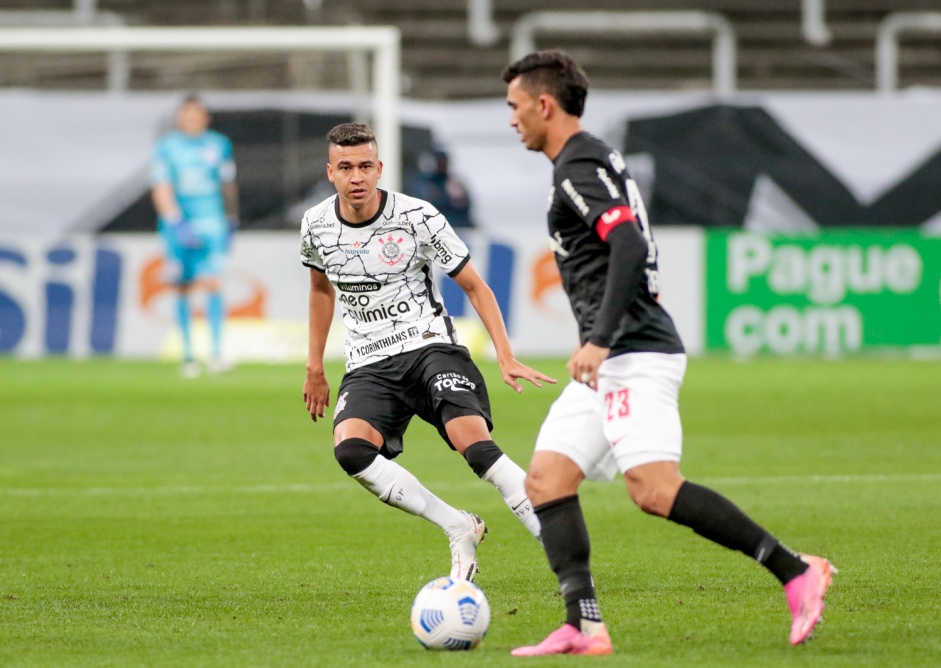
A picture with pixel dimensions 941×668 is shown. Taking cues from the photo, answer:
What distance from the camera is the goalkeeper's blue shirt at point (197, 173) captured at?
16.2 m

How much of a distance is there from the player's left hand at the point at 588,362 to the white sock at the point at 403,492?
154cm

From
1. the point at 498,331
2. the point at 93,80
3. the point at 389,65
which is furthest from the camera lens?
the point at 93,80

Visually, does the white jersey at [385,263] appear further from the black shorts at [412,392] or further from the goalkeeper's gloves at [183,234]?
the goalkeeper's gloves at [183,234]

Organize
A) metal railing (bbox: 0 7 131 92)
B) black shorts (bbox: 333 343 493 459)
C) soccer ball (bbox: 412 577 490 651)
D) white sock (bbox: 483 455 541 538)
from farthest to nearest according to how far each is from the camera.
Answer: metal railing (bbox: 0 7 131 92) → black shorts (bbox: 333 343 493 459) → white sock (bbox: 483 455 541 538) → soccer ball (bbox: 412 577 490 651)

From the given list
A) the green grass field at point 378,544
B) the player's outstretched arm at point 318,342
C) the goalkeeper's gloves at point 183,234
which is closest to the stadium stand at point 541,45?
the goalkeeper's gloves at point 183,234

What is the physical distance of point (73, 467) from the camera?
9906 millimetres

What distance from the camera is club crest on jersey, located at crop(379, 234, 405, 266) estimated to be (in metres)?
6.23

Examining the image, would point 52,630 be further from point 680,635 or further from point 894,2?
point 894,2

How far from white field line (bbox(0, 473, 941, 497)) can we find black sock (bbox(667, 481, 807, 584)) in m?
4.16

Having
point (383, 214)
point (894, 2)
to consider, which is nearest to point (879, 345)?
point (894, 2)

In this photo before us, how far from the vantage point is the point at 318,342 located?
633 centimetres

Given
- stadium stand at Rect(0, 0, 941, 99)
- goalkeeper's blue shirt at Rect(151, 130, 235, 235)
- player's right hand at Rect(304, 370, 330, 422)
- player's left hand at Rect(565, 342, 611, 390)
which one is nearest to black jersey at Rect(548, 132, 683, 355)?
player's left hand at Rect(565, 342, 611, 390)

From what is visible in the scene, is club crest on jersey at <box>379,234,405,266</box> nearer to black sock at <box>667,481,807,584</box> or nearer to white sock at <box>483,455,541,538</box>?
white sock at <box>483,455,541,538</box>

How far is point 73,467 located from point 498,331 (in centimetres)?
481
